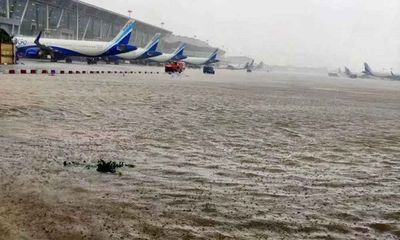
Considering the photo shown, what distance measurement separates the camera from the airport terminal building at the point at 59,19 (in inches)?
3848

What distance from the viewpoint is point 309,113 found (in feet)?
67.2

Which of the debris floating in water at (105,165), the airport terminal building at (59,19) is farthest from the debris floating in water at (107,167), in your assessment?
the airport terminal building at (59,19)

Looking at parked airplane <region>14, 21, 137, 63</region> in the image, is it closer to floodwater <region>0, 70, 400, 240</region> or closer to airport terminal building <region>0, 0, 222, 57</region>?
airport terminal building <region>0, 0, 222, 57</region>

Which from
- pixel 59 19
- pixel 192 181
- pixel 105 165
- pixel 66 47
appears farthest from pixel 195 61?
pixel 192 181

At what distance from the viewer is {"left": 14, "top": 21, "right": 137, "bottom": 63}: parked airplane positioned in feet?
A: 259

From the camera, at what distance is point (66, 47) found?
82.8m

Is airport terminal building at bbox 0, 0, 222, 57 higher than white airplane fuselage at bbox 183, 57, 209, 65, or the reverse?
airport terminal building at bbox 0, 0, 222, 57

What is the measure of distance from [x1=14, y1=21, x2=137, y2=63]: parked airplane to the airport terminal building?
34.9 feet

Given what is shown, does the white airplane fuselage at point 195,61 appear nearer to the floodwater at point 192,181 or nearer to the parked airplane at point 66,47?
the parked airplane at point 66,47

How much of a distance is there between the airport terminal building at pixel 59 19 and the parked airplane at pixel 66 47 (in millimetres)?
10641

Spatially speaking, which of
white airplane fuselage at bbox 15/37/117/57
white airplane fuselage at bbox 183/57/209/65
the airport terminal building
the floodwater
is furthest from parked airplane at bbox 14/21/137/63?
white airplane fuselage at bbox 183/57/209/65

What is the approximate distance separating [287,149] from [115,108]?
28.2ft

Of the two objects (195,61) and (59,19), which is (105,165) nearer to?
(59,19)

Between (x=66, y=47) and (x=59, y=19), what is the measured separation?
3838 cm
